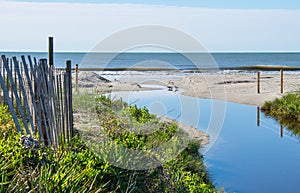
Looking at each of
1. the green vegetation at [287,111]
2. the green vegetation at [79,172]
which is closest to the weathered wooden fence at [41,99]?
the green vegetation at [79,172]

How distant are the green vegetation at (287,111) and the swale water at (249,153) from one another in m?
0.43

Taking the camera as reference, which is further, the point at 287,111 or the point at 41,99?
the point at 287,111

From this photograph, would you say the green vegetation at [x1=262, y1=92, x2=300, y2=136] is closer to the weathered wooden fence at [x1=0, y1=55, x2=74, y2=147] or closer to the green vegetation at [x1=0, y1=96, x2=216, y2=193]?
the green vegetation at [x1=0, y1=96, x2=216, y2=193]

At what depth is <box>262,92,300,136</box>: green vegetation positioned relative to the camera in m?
15.3

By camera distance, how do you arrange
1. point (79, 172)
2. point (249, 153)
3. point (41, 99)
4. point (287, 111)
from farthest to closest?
point (287, 111)
point (249, 153)
point (41, 99)
point (79, 172)

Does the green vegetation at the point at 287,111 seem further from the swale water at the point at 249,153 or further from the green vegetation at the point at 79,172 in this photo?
the green vegetation at the point at 79,172

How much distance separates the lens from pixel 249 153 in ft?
36.1

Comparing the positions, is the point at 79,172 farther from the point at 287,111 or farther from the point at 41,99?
the point at 287,111

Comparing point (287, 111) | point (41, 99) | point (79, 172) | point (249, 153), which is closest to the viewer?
point (79, 172)

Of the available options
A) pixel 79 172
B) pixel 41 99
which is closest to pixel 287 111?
pixel 41 99

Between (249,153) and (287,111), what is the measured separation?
269 inches

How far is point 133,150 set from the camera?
592cm

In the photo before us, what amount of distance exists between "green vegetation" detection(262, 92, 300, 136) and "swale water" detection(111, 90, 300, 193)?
426 millimetres

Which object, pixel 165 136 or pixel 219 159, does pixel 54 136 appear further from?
pixel 219 159
